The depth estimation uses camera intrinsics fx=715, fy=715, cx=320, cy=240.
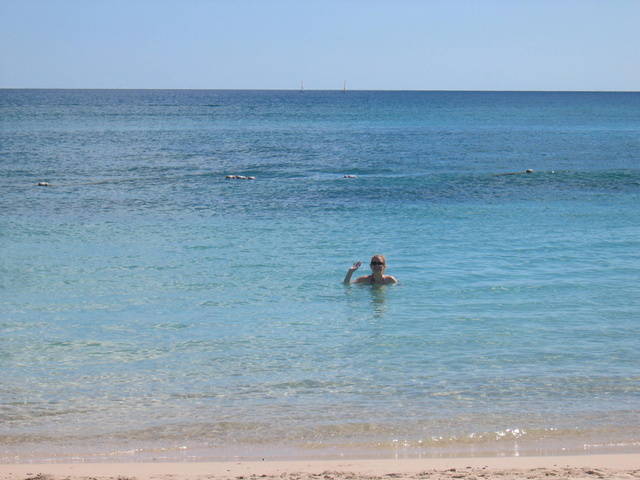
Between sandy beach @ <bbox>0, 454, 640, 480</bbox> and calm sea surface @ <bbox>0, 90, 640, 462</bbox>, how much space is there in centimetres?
25

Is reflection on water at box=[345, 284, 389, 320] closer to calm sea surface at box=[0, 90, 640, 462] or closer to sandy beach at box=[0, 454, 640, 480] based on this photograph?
calm sea surface at box=[0, 90, 640, 462]

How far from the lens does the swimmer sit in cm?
1242

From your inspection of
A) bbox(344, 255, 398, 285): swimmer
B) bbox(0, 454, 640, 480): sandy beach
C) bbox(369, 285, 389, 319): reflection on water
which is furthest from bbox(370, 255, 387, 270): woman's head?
bbox(0, 454, 640, 480): sandy beach

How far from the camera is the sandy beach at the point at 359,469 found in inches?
233

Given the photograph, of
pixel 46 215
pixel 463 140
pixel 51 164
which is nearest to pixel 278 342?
pixel 46 215

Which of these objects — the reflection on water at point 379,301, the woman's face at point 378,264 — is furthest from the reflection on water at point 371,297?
the woman's face at point 378,264

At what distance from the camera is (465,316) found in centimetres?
1088

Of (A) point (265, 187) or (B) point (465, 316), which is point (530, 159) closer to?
(A) point (265, 187)

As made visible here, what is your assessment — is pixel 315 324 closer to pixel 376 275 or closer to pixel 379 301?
pixel 379 301

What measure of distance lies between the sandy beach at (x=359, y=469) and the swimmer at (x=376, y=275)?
6153mm

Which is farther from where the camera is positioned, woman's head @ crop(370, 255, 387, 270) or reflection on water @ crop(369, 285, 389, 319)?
woman's head @ crop(370, 255, 387, 270)

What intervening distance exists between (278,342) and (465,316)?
3003mm

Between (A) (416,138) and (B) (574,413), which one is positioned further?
(A) (416,138)

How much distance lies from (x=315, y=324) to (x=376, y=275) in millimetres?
2270
